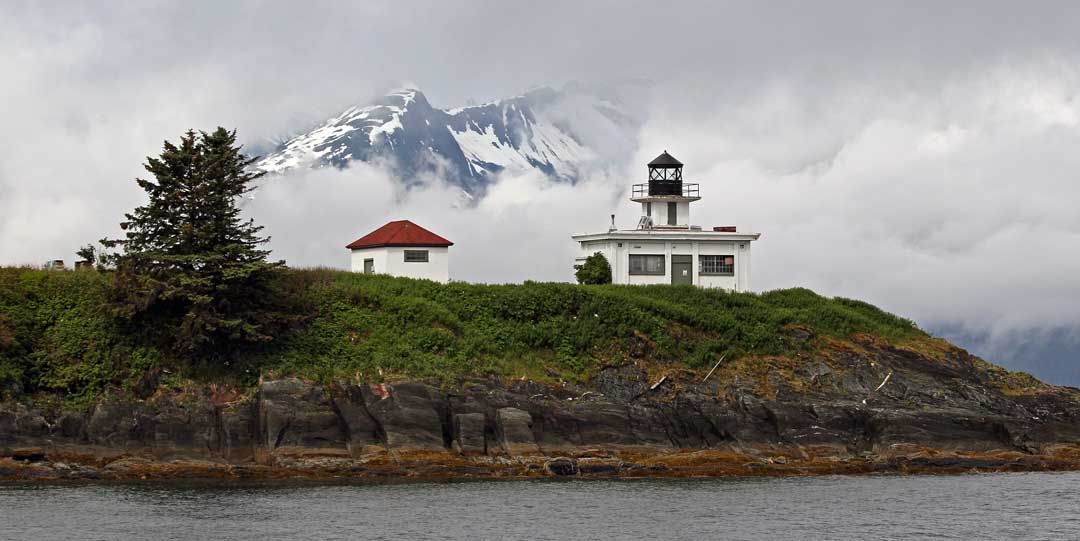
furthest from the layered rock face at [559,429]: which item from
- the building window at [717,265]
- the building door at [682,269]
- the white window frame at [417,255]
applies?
the white window frame at [417,255]

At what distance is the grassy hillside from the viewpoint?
205 feet

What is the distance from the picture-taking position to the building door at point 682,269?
265 ft

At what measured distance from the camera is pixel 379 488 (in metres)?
54.3

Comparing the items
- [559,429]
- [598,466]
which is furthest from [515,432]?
[598,466]

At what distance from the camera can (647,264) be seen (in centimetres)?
8075

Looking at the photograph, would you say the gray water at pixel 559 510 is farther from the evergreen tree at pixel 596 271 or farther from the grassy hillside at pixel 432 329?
the evergreen tree at pixel 596 271

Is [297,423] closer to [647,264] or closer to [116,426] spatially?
[116,426]

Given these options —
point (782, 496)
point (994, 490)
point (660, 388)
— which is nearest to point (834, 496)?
point (782, 496)

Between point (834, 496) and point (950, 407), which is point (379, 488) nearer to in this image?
point (834, 496)

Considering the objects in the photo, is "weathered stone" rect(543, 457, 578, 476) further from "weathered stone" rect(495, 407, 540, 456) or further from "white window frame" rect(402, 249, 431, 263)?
"white window frame" rect(402, 249, 431, 263)

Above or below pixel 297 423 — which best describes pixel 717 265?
above

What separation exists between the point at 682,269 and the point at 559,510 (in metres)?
33.7

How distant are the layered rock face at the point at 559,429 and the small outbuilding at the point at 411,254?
16.2 metres

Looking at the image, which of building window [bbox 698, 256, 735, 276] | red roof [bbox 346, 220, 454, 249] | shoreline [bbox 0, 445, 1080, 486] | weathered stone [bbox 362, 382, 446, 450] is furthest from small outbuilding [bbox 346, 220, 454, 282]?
shoreline [bbox 0, 445, 1080, 486]
